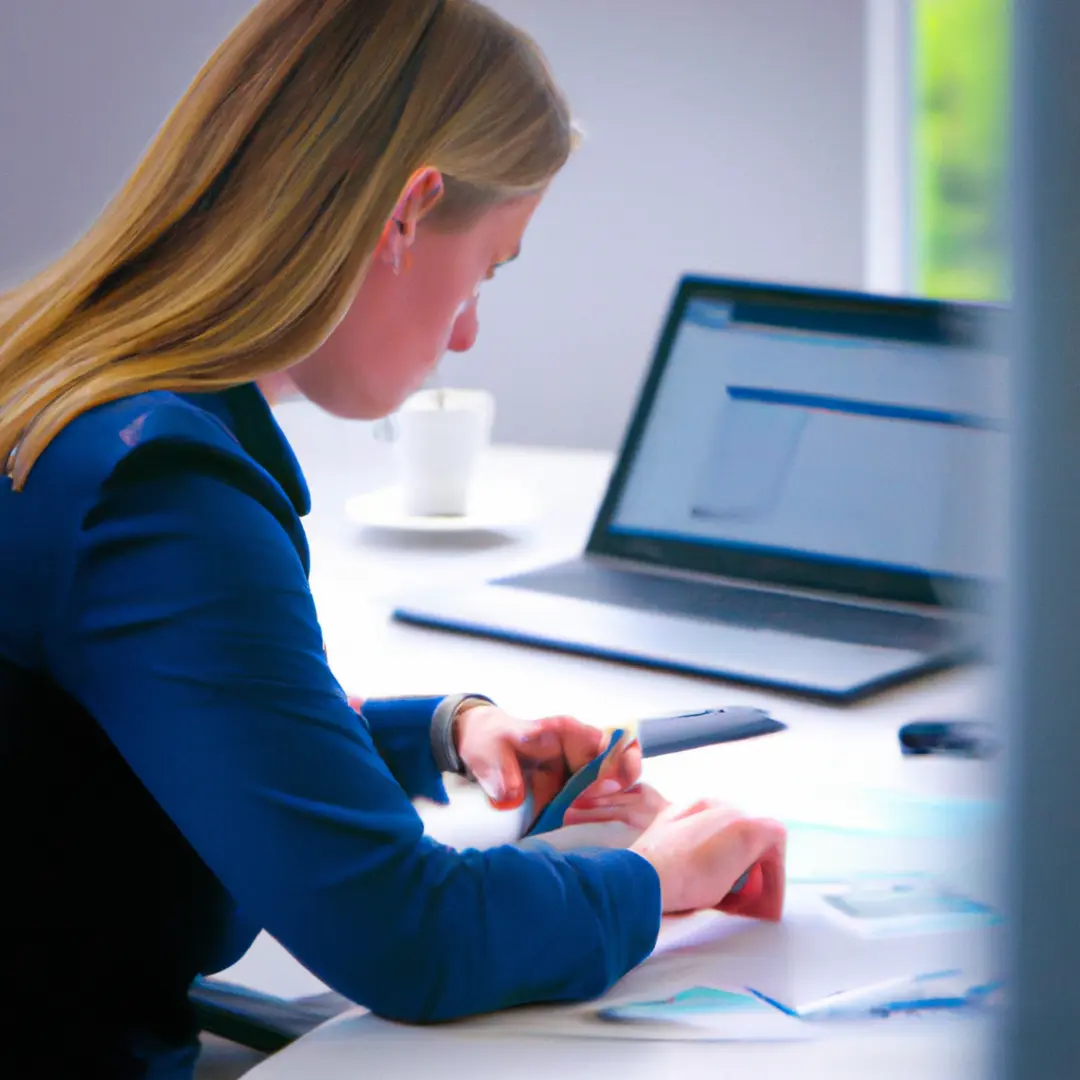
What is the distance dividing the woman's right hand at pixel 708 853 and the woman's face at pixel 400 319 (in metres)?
0.32

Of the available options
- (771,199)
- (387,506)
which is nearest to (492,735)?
(387,506)

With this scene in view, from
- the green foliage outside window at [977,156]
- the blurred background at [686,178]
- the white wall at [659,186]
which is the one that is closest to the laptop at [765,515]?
the green foliage outside window at [977,156]

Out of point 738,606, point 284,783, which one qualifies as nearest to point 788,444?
point 738,606

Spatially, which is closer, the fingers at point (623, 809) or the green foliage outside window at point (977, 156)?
the green foliage outside window at point (977, 156)

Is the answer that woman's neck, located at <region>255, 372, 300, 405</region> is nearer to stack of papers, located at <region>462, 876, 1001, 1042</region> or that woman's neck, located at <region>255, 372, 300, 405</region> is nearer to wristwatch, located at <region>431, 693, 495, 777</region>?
wristwatch, located at <region>431, 693, 495, 777</region>

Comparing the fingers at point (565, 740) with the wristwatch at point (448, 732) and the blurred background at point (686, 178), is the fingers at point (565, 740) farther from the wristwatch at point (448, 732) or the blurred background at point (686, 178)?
the blurred background at point (686, 178)

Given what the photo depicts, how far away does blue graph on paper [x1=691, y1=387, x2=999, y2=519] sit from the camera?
3.75 ft

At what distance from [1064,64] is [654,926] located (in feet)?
1.54

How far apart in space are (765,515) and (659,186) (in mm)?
1546

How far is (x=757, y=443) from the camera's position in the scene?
1.16 metres

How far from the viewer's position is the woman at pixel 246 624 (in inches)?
20.8

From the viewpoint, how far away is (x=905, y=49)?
236cm

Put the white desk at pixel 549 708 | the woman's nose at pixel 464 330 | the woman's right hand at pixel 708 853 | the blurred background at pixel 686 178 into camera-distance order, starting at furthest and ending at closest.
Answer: the blurred background at pixel 686 178 < the woman's nose at pixel 464 330 < the woman's right hand at pixel 708 853 < the white desk at pixel 549 708

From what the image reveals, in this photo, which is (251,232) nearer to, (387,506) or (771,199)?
(387,506)
